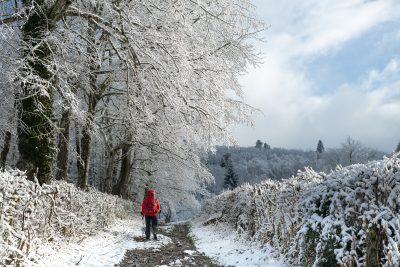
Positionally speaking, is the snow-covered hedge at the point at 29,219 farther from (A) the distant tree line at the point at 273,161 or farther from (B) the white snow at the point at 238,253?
(A) the distant tree line at the point at 273,161

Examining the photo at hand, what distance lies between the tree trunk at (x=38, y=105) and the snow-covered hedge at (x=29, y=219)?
0.93 m

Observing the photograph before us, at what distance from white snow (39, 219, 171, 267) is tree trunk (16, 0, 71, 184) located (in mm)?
1913

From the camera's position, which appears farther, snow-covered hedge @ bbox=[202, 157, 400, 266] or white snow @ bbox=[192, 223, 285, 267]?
white snow @ bbox=[192, 223, 285, 267]

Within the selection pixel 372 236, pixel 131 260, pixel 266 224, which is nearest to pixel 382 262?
pixel 372 236

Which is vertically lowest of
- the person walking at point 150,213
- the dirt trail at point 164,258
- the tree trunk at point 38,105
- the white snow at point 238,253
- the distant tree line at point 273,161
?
the dirt trail at point 164,258

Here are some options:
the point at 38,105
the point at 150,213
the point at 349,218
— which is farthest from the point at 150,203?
the point at 349,218

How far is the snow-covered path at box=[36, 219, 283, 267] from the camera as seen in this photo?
293 inches

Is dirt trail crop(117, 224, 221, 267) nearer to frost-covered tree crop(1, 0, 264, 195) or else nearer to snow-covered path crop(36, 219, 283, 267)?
snow-covered path crop(36, 219, 283, 267)

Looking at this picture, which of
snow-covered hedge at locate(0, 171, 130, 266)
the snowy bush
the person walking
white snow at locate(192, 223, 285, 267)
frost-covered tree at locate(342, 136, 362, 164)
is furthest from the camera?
frost-covered tree at locate(342, 136, 362, 164)

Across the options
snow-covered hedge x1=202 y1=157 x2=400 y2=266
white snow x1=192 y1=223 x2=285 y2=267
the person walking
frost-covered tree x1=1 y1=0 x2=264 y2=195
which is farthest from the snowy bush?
the person walking

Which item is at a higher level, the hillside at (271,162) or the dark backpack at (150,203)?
the hillside at (271,162)

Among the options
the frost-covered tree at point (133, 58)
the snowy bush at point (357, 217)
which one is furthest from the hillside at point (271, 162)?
the snowy bush at point (357, 217)

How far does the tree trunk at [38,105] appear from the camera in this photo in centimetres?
924

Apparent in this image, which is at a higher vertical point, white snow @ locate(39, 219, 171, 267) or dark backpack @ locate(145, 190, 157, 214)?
dark backpack @ locate(145, 190, 157, 214)
